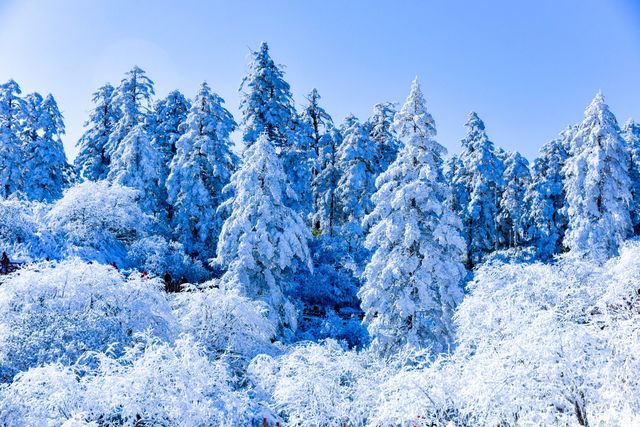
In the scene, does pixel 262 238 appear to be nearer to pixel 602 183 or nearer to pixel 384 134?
pixel 384 134

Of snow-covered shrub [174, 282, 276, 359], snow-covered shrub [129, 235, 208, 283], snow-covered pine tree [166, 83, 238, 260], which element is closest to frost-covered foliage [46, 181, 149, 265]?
snow-covered shrub [129, 235, 208, 283]

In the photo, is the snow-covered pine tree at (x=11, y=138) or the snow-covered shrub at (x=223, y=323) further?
the snow-covered pine tree at (x=11, y=138)

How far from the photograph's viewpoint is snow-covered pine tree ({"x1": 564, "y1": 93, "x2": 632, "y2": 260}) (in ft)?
93.1

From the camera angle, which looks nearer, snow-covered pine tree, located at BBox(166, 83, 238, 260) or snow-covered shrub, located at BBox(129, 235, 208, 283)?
snow-covered shrub, located at BBox(129, 235, 208, 283)

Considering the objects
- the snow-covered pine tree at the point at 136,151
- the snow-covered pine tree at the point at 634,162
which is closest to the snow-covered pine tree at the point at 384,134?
the snow-covered pine tree at the point at 136,151

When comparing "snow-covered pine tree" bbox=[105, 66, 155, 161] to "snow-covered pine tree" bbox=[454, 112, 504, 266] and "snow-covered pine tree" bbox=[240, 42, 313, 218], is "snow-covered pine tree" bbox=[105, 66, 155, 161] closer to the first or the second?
"snow-covered pine tree" bbox=[240, 42, 313, 218]

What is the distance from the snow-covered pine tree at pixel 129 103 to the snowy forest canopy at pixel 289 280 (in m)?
0.16

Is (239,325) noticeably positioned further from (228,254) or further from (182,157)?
(182,157)

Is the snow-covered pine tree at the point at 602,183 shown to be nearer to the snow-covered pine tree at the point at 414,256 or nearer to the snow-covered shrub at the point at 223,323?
the snow-covered pine tree at the point at 414,256

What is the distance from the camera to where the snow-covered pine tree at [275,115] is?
2777 centimetres

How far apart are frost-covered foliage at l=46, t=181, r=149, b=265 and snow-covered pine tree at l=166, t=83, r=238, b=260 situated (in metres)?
3.34

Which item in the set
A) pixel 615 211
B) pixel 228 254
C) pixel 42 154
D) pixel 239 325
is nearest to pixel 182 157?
pixel 228 254

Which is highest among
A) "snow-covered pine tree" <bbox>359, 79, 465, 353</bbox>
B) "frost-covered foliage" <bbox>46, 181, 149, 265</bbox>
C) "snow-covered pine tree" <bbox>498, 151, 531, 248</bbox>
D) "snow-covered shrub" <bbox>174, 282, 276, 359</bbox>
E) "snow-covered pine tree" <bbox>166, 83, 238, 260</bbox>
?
"snow-covered pine tree" <bbox>498, 151, 531, 248</bbox>

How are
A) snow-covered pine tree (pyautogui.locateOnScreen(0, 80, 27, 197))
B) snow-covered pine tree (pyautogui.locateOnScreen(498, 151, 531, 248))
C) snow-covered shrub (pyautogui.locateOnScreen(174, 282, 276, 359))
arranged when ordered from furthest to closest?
snow-covered pine tree (pyautogui.locateOnScreen(498, 151, 531, 248))
snow-covered pine tree (pyautogui.locateOnScreen(0, 80, 27, 197))
snow-covered shrub (pyautogui.locateOnScreen(174, 282, 276, 359))
